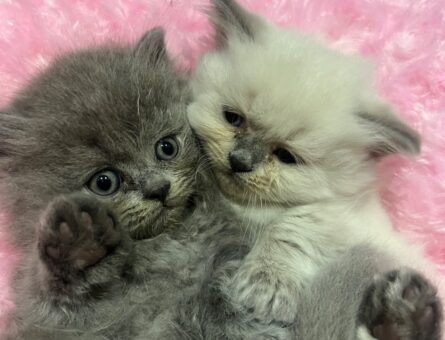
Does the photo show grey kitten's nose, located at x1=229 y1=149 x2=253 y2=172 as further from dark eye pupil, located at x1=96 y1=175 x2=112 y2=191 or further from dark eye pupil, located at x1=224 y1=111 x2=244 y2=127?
dark eye pupil, located at x1=96 y1=175 x2=112 y2=191

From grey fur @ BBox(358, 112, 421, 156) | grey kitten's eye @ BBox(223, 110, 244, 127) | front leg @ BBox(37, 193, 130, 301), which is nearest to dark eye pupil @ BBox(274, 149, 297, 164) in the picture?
grey kitten's eye @ BBox(223, 110, 244, 127)

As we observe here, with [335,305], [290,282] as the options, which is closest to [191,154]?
[290,282]

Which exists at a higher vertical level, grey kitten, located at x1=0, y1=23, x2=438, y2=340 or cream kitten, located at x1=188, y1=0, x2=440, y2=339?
cream kitten, located at x1=188, y1=0, x2=440, y2=339

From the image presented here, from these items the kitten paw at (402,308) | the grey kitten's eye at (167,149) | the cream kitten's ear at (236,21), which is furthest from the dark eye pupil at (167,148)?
the kitten paw at (402,308)

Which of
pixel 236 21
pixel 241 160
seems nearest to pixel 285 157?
pixel 241 160

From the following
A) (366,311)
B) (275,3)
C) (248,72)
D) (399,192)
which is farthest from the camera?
(275,3)

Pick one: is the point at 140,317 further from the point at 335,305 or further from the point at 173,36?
the point at 173,36
